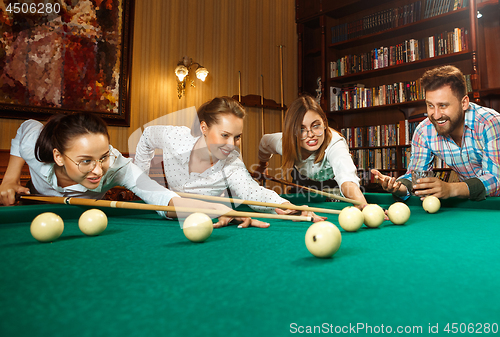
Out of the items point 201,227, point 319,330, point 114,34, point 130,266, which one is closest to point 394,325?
point 319,330

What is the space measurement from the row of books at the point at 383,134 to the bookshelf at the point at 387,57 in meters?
0.01

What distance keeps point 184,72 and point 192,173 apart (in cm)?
242

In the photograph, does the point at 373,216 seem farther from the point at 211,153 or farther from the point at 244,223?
the point at 211,153

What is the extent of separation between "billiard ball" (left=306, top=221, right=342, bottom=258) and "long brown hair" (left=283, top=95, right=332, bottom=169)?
1680 mm

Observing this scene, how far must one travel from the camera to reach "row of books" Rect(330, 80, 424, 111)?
171 inches

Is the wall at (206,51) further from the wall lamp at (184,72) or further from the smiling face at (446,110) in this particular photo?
the smiling face at (446,110)

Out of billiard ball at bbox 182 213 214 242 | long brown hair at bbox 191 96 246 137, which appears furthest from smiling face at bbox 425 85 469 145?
billiard ball at bbox 182 213 214 242

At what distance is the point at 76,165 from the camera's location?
5.82 ft

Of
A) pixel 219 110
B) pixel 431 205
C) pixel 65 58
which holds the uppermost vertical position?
pixel 65 58

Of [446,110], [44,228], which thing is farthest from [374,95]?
[44,228]

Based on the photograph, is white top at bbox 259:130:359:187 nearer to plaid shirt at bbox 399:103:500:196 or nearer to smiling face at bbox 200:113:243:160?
plaid shirt at bbox 399:103:500:196

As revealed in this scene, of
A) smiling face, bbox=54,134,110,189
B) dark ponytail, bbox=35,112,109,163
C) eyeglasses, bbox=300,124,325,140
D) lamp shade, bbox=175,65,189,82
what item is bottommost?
smiling face, bbox=54,134,110,189

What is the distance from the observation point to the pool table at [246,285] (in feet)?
1.58

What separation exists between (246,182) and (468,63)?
351 cm
